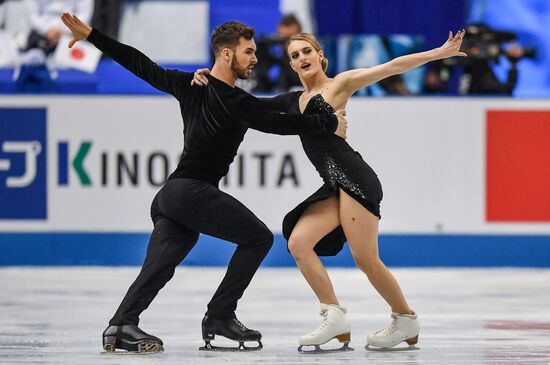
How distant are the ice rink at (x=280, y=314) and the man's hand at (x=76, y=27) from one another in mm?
1347

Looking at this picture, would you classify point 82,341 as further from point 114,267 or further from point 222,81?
point 114,267

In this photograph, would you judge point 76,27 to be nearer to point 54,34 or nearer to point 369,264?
point 369,264

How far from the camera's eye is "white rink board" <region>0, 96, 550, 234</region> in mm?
9492

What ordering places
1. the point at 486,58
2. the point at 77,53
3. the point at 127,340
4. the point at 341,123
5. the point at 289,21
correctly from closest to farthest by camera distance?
1. the point at 127,340
2. the point at 341,123
3. the point at 486,58
4. the point at 289,21
5. the point at 77,53

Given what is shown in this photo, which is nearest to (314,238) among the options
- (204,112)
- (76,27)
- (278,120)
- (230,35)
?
(278,120)

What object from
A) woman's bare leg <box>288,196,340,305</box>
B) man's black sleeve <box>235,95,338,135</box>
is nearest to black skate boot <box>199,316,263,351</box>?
woman's bare leg <box>288,196,340,305</box>

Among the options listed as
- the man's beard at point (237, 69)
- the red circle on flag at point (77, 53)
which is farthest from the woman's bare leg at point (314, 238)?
the red circle on flag at point (77, 53)

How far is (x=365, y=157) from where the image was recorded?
9.48 m

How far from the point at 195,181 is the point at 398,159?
13.0 ft

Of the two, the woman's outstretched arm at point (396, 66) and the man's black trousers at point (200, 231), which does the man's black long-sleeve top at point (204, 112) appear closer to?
the man's black trousers at point (200, 231)

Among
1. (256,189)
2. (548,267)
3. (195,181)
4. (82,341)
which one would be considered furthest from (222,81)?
(548,267)

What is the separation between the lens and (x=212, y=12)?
409 inches

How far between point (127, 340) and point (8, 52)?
5.17 metres

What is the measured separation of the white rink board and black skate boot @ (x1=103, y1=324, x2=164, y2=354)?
12.7ft
